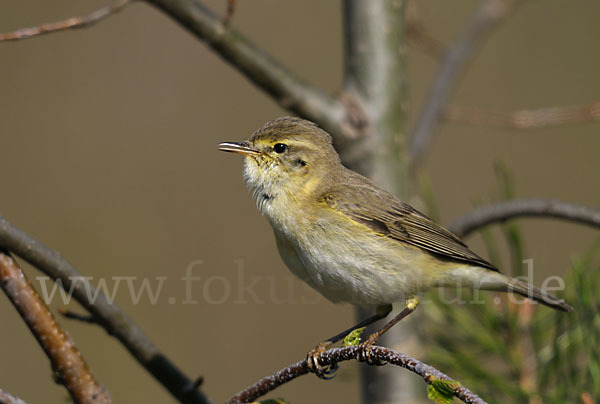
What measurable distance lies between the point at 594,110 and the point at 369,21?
1.12 meters

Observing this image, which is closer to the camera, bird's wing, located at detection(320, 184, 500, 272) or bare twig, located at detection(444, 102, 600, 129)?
bird's wing, located at detection(320, 184, 500, 272)

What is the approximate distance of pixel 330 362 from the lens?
1924mm

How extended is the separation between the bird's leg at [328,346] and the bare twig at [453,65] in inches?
41.2

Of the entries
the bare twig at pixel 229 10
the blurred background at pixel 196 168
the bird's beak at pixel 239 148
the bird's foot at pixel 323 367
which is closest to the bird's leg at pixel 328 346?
the bird's foot at pixel 323 367

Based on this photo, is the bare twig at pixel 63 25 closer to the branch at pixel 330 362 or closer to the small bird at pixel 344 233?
the small bird at pixel 344 233

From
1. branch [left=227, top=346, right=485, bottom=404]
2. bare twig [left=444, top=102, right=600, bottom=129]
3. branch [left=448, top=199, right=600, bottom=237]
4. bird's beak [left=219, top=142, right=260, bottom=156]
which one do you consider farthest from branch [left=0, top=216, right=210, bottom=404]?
bare twig [left=444, top=102, right=600, bottom=129]

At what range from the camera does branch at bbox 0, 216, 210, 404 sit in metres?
1.80

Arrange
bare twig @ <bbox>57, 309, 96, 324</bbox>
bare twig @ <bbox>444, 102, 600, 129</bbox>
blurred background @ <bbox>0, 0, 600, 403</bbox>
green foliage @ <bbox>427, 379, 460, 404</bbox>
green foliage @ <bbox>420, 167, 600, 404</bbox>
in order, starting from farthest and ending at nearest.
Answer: blurred background @ <bbox>0, 0, 600, 403</bbox>, bare twig @ <bbox>444, 102, 600, 129</bbox>, green foliage @ <bbox>420, 167, 600, 404</bbox>, bare twig @ <bbox>57, 309, 96, 324</bbox>, green foliage @ <bbox>427, 379, 460, 404</bbox>

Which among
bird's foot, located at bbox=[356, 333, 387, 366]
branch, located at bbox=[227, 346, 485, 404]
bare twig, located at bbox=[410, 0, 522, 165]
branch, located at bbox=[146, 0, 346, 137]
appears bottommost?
branch, located at bbox=[227, 346, 485, 404]

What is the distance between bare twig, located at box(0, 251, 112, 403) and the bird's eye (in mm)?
1299

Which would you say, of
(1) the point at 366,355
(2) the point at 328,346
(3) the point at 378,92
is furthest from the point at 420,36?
(1) the point at 366,355

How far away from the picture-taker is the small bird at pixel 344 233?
8.57ft

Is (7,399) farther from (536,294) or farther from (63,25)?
(536,294)

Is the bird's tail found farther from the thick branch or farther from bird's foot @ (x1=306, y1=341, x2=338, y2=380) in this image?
bird's foot @ (x1=306, y1=341, x2=338, y2=380)
